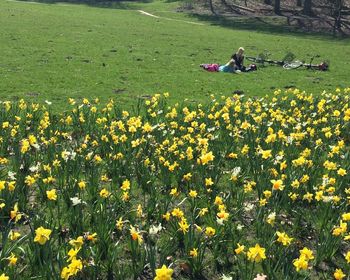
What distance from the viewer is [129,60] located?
21.3 meters

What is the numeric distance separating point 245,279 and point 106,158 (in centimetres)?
416

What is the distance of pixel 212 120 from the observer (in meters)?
10.5

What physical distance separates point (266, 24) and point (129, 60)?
29322 millimetres

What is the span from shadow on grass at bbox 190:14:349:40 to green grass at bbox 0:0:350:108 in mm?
4913

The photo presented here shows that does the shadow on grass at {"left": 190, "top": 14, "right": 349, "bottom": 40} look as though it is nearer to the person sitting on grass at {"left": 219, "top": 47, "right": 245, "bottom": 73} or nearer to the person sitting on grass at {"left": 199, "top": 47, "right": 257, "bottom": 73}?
the person sitting on grass at {"left": 199, "top": 47, "right": 257, "bottom": 73}

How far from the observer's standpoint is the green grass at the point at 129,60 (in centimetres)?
1545

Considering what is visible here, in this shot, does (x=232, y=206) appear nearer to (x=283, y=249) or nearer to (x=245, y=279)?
(x=283, y=249)

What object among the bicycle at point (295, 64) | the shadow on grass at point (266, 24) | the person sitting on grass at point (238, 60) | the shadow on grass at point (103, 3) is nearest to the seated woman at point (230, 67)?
the person sitting on grass at point (238, 60)

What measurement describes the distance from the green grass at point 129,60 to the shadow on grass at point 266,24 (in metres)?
4.91

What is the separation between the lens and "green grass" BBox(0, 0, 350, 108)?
15453mm

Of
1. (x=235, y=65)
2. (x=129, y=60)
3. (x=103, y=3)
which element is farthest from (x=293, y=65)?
(x=103, y=3)

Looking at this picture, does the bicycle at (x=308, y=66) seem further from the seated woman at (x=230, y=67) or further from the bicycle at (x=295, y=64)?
the seated woman at (x=230, y=67)

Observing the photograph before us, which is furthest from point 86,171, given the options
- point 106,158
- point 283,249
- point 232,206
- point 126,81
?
point 126,81

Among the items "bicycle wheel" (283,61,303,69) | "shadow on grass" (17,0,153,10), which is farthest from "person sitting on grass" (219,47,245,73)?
"shadow on grass" (17,0,153,10)
